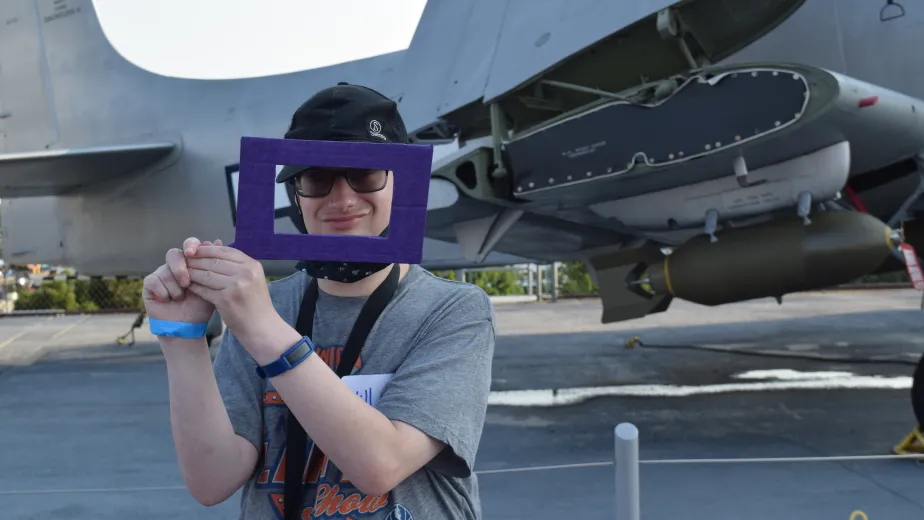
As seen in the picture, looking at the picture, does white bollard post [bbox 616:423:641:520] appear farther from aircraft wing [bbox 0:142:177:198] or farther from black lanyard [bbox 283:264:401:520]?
aircraft wing [bbox 0:142:177:198]

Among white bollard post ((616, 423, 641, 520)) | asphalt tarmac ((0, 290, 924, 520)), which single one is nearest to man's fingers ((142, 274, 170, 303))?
white bollard post ((616, 423, 641, 520))

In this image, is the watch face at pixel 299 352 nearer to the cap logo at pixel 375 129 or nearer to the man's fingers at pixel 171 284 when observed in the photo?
the man's fingers at pixel 171 284

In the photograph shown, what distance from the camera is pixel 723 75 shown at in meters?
4.88

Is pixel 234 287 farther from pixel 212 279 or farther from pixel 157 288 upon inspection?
pixel 157 288

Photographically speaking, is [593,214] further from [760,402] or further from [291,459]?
[291,459]

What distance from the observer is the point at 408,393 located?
1.27 m

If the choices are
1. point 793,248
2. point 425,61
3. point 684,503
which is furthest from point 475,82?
point 684,503

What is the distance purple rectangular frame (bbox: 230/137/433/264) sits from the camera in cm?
112

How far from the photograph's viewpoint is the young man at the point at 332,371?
1098 millimetres

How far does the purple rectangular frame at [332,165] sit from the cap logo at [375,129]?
4.6 inches

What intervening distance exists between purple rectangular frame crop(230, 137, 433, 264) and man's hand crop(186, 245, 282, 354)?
2.0 inches

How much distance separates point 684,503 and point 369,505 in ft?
11.9

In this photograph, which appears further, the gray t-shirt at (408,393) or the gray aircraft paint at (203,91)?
the gray aircraft paint at (203,91)

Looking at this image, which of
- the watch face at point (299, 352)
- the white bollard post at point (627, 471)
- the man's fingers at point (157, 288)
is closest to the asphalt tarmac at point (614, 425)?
the white bollard post at point (627, 471)
